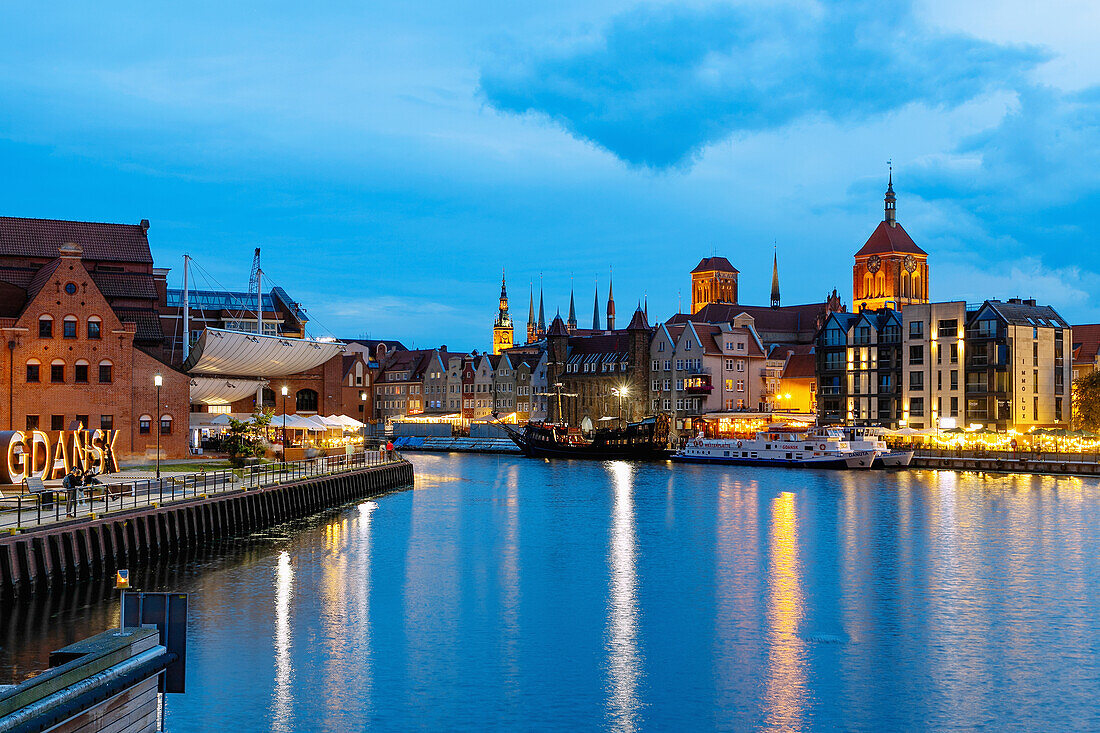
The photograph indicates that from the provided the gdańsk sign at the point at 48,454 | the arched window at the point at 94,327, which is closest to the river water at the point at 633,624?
the gdańsk sign at the point at 48,454

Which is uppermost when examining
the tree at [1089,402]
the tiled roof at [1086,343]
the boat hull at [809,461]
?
the tiled roof at [1086,343]

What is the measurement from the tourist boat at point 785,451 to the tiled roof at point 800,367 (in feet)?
93.9

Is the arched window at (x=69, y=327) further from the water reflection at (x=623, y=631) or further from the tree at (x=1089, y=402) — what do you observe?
the tree at (x=1089, y=402)

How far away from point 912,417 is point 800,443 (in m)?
17.5

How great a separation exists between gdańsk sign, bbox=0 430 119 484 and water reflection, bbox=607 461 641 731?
23118 millimetres

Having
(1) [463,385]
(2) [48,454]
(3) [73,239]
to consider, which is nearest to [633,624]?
(2) [48,454]

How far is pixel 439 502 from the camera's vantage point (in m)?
69.7

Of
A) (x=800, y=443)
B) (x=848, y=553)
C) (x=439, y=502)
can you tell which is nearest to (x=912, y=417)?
(x=800, y=443)

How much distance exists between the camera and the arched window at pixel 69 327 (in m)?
64.8

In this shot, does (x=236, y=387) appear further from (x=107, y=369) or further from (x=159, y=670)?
(x=159, y=670)

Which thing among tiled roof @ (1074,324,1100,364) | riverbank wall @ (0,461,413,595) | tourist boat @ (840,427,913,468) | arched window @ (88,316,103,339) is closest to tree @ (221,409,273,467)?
riverbank wall @ (0,461,413,595)

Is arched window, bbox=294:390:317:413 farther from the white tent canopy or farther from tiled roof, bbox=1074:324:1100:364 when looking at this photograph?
tiled roof, bbox=1074:324:1100:364

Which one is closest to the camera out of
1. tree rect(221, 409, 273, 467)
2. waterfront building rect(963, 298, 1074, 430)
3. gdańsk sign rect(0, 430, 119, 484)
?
gdańsk sign rect(0, 430, 119, 484)

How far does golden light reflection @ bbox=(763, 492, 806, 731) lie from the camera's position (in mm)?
23844
